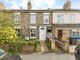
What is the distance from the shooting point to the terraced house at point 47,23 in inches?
1453

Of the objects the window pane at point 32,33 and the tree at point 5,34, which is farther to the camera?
the window pane at point 32,33

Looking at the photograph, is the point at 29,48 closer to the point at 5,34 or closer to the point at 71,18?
the point at 5,34

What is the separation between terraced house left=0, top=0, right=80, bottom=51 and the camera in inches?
1453

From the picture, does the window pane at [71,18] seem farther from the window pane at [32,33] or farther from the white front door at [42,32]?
the window pane at [32,33]

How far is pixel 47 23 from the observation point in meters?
37.3

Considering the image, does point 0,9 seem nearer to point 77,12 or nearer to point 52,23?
point 52,23

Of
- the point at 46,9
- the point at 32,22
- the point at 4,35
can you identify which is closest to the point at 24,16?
the point at 32,22

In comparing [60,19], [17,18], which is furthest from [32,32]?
[60,19]

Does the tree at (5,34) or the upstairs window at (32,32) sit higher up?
the tree at (5,34)

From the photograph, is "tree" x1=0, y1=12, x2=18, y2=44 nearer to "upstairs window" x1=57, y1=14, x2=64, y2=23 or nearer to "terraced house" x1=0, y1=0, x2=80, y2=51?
"terraced house" x1=0, y1=0, x2=80, y2=51

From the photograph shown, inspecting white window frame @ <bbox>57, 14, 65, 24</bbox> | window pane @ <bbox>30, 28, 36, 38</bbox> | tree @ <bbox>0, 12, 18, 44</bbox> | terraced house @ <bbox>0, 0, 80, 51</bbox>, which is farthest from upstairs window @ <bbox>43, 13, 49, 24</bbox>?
tree @ <bbox>0, 12, 18, 44</bbox>

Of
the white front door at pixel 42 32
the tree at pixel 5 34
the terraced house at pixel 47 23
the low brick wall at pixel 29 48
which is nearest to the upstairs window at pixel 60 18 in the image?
the terraced house at pixel 47 23

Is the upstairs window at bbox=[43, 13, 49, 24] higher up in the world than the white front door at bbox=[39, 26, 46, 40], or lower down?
higher up

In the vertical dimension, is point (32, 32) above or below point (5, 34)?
below
